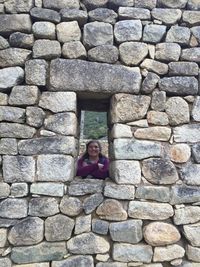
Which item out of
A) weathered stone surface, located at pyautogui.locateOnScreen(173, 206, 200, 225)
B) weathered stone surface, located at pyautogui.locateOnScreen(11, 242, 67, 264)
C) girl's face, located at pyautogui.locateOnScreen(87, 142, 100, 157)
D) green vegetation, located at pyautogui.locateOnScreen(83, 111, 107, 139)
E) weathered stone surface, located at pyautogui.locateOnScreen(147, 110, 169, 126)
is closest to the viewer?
weathered stone surface, located at pyautogui.locateOnScreen(11, 242, 67, 264)

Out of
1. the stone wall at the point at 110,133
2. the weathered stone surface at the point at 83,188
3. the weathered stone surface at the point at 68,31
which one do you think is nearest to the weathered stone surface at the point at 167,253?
the stone wall at the point at 110,133

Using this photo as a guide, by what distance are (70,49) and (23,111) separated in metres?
0.73

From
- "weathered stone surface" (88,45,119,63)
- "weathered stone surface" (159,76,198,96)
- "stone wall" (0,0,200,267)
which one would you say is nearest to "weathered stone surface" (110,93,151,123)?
"stone wall" (0,0,200,267)

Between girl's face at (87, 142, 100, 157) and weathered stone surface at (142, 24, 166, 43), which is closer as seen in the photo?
weathered stone surface at (142, 24, 166, 43)

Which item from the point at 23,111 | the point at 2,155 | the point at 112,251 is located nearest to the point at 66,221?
the point at 112,251

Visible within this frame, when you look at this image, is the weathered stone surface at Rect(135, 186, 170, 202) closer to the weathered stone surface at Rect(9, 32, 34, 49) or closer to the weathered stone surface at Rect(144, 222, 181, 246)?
the weathered stone surface at Rect(144, 222, 181, 246)

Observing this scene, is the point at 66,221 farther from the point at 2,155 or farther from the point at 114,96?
the point at 114,96

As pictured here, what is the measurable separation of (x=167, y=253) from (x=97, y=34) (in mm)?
2128

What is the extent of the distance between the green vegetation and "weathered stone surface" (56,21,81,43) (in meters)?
8.96

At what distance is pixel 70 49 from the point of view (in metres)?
3.00

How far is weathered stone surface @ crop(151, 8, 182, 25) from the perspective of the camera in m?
3.13

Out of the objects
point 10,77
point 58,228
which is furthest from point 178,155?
point 10,77

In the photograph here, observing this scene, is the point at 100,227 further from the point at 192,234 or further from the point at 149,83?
the point at 149,83

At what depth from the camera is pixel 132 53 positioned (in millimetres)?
3035
